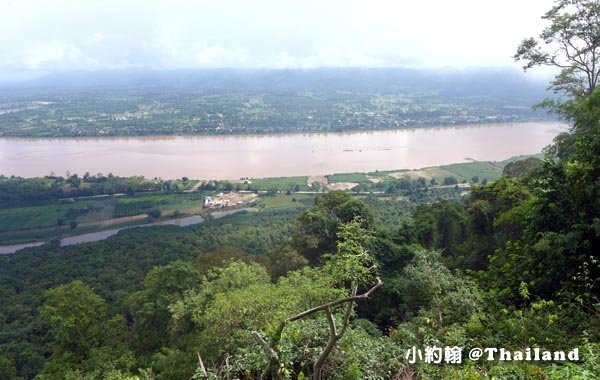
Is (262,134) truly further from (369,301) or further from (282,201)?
(369,301)

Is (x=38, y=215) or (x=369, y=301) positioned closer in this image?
(x=369, y=301)

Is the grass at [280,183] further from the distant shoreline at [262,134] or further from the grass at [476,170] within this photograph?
the distant shoreline at [262,134]

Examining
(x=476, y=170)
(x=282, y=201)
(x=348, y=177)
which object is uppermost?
(x=476, y=170)

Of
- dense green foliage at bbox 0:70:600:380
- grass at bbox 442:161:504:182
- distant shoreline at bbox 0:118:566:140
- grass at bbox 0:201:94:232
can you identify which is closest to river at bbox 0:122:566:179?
distant shoreline at bbox 0:118:566:140

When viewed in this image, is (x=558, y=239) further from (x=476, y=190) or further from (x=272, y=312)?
(x=476, y=190)

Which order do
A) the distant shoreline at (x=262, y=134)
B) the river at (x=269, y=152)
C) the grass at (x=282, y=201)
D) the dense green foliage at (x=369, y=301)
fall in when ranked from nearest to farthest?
1. the dense green foliage at (x=369, y=301)
2. the grass at (x=282, y=201)
3. the river at (x=269, y=152)
4. the distant shoreline at (x=262, y=134)

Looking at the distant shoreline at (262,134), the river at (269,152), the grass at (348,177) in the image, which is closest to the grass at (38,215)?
the river at (269,152)

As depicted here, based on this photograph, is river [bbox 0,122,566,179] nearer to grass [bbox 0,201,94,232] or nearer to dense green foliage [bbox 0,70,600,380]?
grass [bbox 0,201,94,232]

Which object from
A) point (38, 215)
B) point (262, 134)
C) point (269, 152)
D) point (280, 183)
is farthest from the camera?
point (262, 134)

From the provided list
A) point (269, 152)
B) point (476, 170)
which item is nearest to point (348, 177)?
point (476, 170)

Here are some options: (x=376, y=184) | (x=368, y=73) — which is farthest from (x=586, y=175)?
(x=368, y=73)
